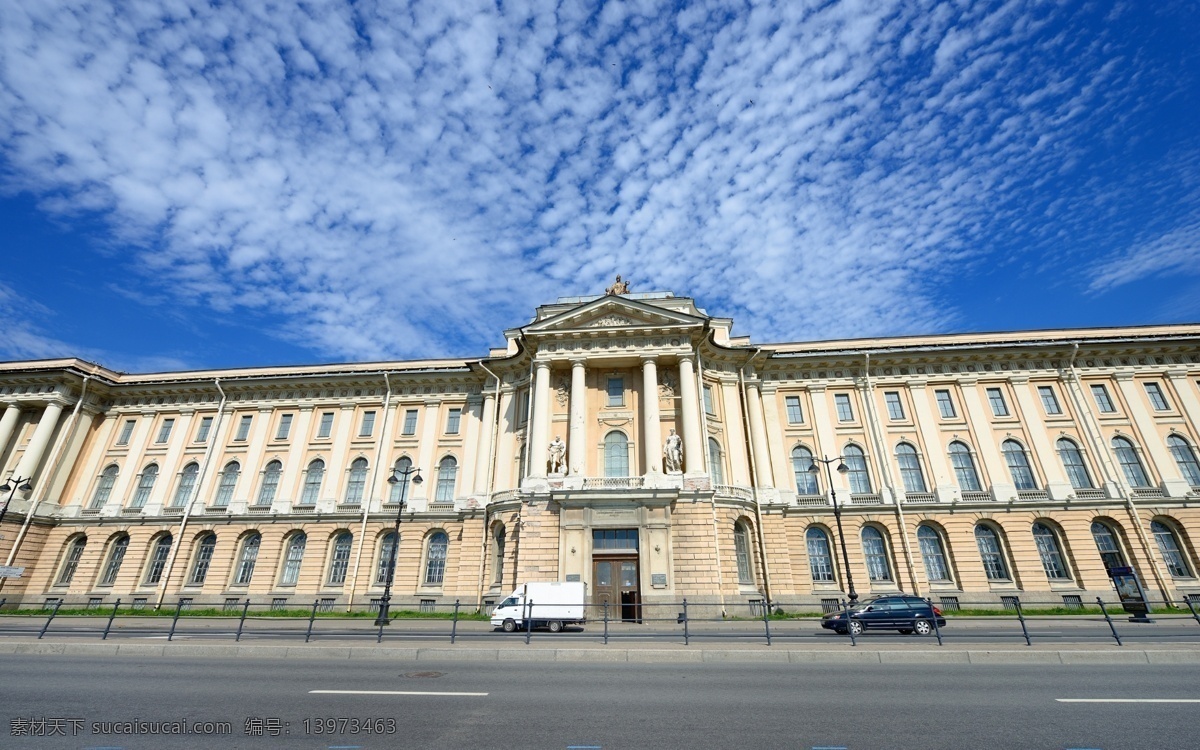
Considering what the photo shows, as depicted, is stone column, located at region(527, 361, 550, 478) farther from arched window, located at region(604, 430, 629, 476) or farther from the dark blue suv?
the dark blue suv

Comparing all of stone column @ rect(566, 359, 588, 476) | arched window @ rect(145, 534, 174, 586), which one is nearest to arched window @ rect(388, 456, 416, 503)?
stone column @ rect(566, 359, 588, 476)

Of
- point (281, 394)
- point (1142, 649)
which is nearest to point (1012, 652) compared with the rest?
point (1142, 649)

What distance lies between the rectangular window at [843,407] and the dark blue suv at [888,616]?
48.4 ft

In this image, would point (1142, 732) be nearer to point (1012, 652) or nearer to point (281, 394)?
point (1012, 652)

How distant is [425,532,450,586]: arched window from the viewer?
31.7 m

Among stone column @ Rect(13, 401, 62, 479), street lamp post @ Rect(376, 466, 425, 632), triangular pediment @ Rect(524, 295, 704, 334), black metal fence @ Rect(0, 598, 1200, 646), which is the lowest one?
black metal fence @ Rect(0, 598, 1200, 646)

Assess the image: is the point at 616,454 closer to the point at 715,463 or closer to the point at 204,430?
the point at 715,463

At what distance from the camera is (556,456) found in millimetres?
28000

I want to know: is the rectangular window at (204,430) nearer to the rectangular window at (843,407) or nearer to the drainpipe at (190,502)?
the drainpipe at (190,502)

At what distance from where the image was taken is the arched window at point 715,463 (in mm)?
29469

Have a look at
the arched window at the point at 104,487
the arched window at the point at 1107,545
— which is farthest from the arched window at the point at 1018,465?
the arched window at the point at 104,487

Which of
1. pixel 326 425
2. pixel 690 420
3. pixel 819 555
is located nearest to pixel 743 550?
pixel 819 555

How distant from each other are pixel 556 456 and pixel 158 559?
2798 centimetres

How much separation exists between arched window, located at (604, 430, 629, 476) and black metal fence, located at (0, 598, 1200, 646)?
7.10m
